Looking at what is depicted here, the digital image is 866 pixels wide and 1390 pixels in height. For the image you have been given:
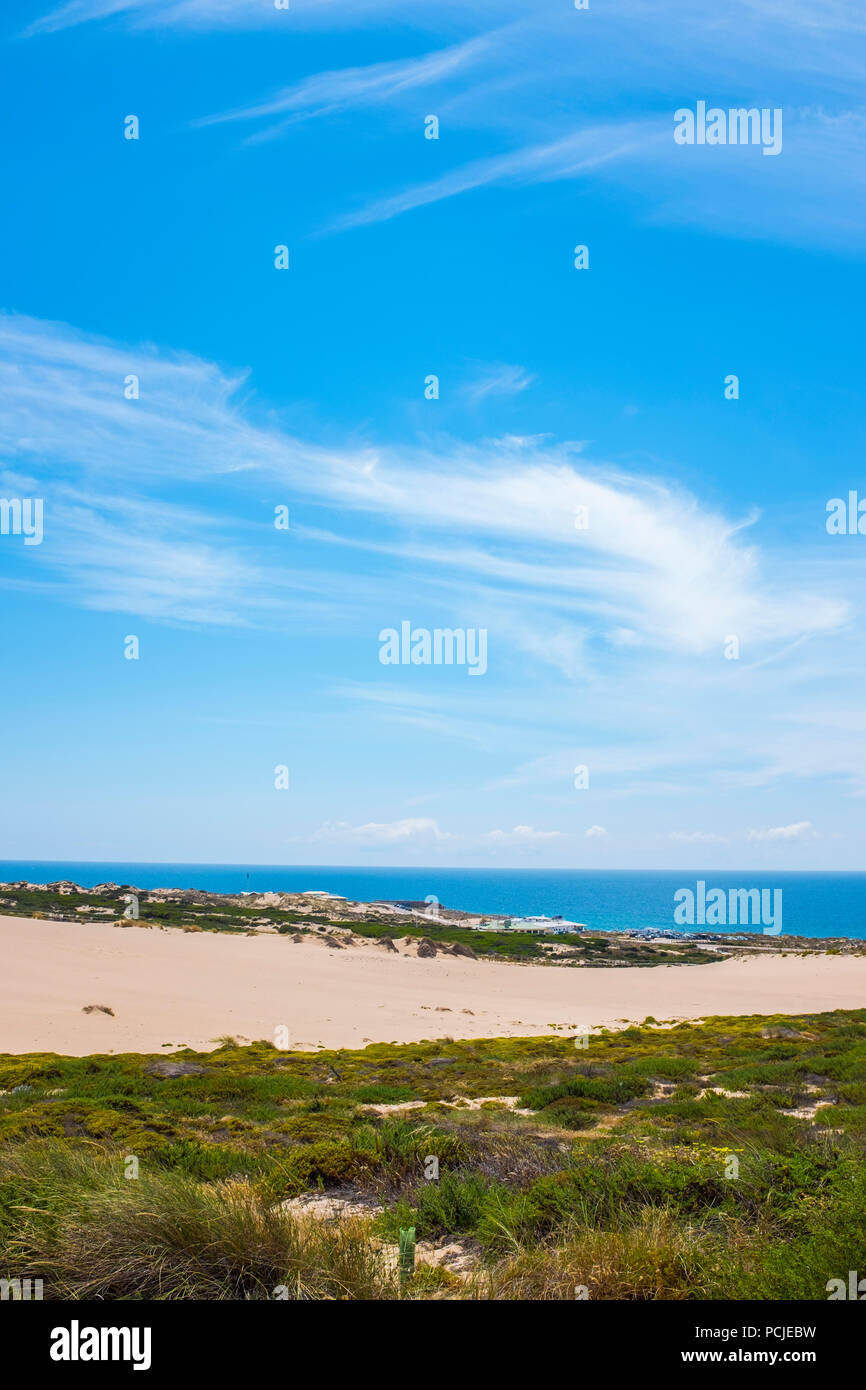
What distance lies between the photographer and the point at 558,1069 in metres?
18.6

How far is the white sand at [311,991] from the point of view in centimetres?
2677

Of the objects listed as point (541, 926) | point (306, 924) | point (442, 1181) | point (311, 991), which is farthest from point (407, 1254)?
point (541, 926)

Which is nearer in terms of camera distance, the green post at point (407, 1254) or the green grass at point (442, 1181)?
the green grass at point (442, 1181)

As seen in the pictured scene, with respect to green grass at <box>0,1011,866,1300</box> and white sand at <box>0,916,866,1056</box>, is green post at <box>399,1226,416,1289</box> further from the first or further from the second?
white sand at <box>0,916,866,1056</box>

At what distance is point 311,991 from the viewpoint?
122ft

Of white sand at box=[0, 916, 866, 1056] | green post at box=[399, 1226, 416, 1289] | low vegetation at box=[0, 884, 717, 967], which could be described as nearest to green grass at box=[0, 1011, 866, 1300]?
green post at box=[399, 1226, 416, 1289]

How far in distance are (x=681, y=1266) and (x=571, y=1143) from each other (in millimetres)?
5630

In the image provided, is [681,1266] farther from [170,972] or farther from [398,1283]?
[170,972]

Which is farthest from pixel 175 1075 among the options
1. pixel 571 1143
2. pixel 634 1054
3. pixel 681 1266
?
pixel 681 1266

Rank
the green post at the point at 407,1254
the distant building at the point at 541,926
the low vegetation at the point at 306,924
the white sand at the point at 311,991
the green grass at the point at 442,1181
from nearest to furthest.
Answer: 1. the green grass at the point at 442,1181
2. the green post at the point at 407,1254
3. the white sand at the point at 311,991
4. the low vegetation at the point at 306,924
5. the distant building at the point at 541,926

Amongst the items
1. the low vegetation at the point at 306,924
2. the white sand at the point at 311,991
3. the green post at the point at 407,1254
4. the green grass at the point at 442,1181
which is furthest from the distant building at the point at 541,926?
the green post at the point at 407,1254

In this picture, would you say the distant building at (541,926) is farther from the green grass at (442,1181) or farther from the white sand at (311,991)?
the green grass at (442,1181)

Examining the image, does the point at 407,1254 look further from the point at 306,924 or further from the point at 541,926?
the point at 541,926

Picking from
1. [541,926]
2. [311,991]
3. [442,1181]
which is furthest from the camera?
[541,926]
